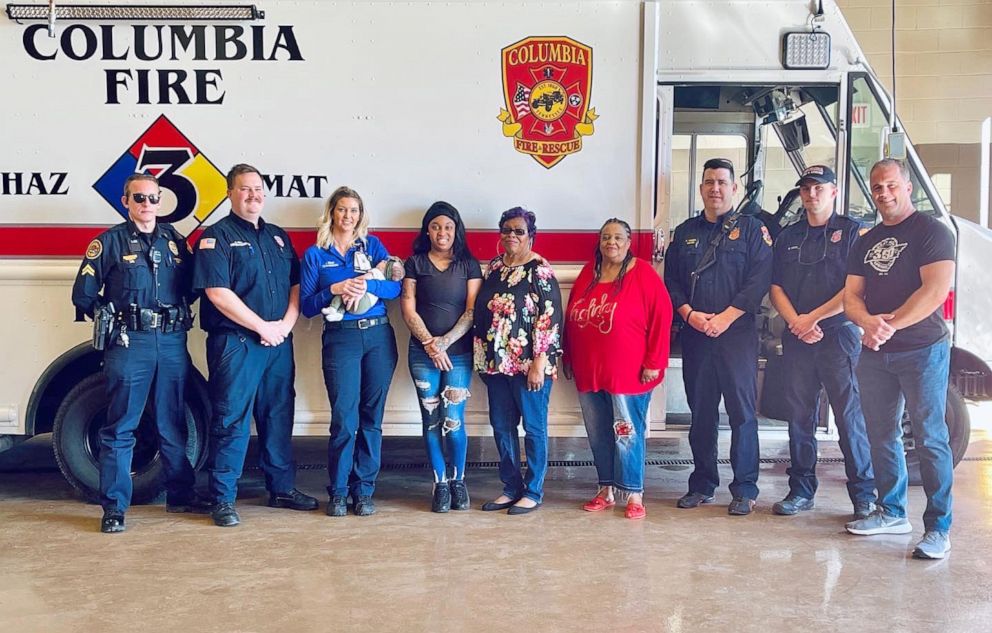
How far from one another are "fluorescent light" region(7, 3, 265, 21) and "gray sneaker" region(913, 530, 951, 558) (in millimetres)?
4331

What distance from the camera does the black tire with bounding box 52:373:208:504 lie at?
499 centimetres

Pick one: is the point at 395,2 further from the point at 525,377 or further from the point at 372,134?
the point at 525,377

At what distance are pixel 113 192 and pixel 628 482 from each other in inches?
128

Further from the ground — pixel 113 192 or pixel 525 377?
pixel 113 192

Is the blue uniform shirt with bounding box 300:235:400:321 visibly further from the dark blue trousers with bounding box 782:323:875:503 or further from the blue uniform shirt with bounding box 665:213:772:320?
the dark blue trousers with bounding box 782:323:875:503

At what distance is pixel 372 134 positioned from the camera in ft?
16.1

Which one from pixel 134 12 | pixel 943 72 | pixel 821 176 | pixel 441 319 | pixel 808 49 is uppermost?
pixel 943 72

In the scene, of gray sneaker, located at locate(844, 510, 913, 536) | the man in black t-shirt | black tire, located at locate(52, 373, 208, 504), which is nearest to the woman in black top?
black tire, located at locate(52, 373, 208, 504)

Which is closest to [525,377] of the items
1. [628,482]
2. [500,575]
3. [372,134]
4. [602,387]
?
[602,387]

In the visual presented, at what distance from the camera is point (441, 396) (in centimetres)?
485

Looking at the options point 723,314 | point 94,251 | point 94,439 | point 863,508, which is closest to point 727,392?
point 723,314

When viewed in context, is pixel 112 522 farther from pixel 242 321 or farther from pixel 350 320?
pixel 350 320

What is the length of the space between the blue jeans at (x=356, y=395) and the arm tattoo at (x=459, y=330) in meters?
0.30

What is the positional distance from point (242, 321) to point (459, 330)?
113 centimetres
